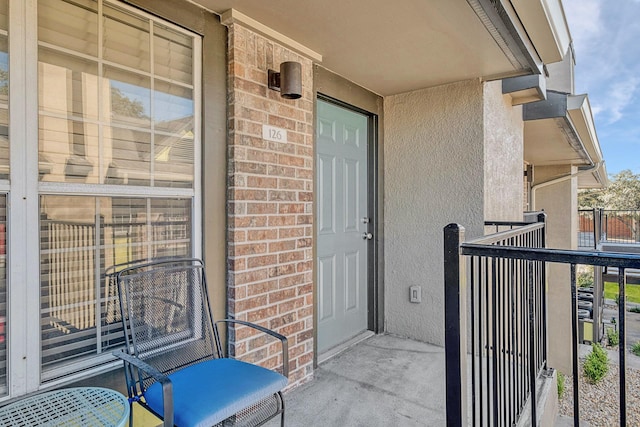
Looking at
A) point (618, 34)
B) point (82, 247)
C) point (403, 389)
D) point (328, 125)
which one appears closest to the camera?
point (82, 247)

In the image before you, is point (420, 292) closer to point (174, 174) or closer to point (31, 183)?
point (174, 174)

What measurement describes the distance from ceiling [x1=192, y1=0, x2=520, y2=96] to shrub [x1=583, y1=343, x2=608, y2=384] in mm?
5670

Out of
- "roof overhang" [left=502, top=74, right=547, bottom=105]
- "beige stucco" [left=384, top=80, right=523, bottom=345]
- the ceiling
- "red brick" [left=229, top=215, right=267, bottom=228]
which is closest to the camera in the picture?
the ceiling

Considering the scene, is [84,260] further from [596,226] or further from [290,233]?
[596,226]

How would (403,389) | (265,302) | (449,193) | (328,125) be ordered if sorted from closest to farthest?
(265,302)
(403,389)
(328,125)
(449,193)

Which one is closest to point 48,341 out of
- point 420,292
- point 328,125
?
point 328,125

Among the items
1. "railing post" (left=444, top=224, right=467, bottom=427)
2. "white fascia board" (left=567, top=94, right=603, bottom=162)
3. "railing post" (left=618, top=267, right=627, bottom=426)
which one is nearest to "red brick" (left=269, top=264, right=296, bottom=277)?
"railing post" (left=444, top=224, right=467, bottom=427)

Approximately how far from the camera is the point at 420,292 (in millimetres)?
3385

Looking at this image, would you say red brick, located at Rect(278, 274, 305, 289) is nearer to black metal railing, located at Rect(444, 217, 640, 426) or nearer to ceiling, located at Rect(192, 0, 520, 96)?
black metal railing, located at Rect(444, 217, 640, 426)

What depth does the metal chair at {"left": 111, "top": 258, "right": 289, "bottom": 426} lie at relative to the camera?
1.39 meters

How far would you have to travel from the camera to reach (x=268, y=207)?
230cm

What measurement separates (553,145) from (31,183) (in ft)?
22.6

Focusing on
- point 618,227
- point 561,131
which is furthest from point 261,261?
point 618,227

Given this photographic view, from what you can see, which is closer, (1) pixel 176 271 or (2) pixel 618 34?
→ (1) pixel 176 271
